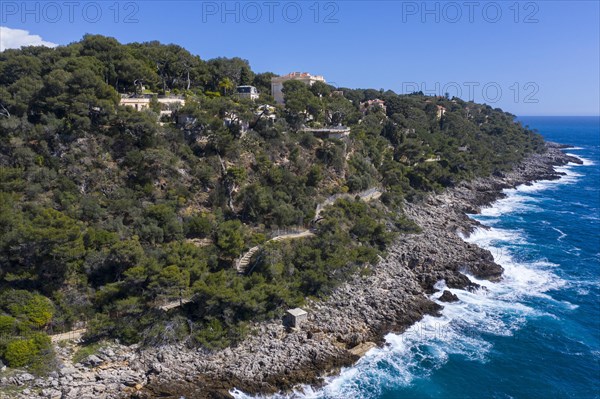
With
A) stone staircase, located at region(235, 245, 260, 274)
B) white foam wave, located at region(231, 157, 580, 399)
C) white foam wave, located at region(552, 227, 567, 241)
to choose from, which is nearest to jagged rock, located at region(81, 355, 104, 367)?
white foam wave, located at region(231, 157, 580, 399)

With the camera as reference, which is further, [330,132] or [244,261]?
[330,132]

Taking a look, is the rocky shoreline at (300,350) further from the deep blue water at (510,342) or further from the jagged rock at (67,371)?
the deep blue water at (510,342)

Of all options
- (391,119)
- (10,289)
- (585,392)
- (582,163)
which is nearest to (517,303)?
(585,392)

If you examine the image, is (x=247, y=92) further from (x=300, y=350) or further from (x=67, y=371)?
Answer: (x=67, y=371)

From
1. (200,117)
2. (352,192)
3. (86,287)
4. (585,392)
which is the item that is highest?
(200,117)

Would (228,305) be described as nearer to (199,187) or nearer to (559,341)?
(199,187)

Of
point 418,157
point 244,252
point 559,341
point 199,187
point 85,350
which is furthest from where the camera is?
Result: point 418,157

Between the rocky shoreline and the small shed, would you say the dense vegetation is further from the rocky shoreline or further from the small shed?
the rocky shoreline

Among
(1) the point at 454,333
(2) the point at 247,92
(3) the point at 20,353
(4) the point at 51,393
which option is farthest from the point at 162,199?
(1) the point at 454,333
